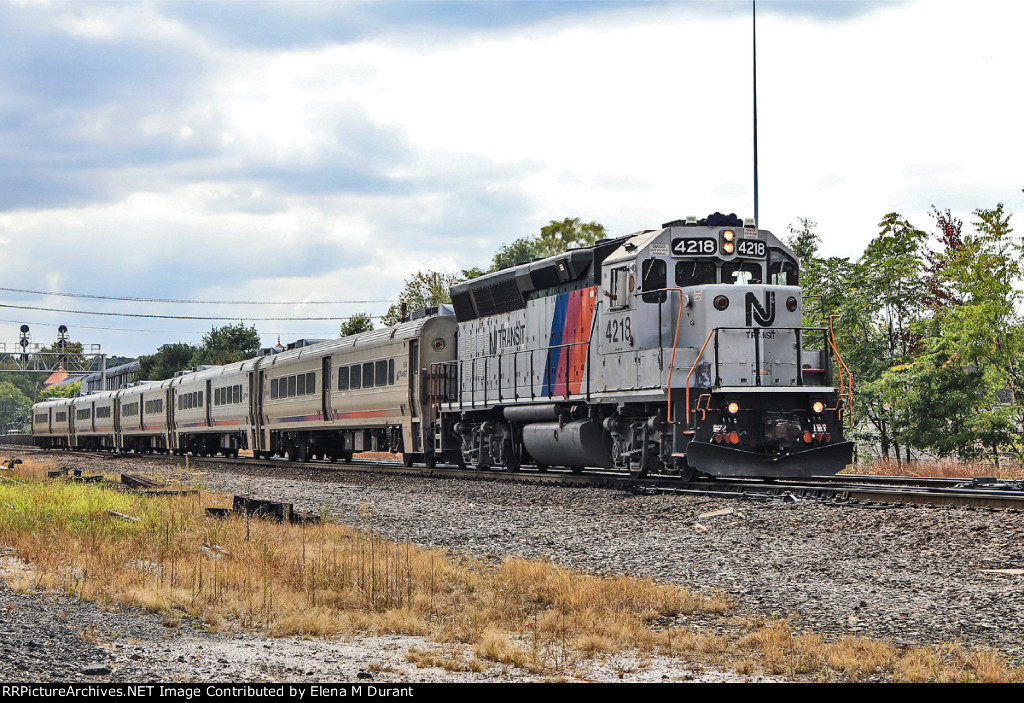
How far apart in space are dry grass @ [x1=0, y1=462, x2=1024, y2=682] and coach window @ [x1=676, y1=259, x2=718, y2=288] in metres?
6.97

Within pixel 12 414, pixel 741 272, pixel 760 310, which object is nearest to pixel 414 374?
pixel 741 272

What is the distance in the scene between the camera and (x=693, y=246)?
16.0 meters

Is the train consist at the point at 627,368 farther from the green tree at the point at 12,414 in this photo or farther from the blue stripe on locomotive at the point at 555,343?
the green tree at the point at 12,414

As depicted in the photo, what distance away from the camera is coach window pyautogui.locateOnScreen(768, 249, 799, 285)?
16.3 m

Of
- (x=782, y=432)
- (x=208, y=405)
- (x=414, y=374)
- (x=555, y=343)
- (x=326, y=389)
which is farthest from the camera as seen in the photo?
(x=208, y=405)

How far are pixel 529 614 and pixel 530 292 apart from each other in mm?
12483

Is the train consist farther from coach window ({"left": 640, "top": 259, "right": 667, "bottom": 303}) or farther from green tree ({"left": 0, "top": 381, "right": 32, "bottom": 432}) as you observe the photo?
green tree ({"left": 0, "top": 381, "right": 32, "bottom": 432})

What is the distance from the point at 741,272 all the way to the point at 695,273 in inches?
28.8

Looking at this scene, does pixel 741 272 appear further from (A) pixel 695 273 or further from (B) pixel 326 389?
(B) pixel 326 389

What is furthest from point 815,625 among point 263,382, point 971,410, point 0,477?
point 263,382

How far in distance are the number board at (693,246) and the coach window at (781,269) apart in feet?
3.29

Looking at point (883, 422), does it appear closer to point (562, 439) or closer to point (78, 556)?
point (562, 439)

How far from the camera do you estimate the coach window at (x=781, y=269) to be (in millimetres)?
16344
